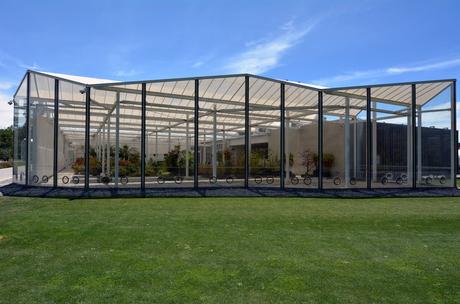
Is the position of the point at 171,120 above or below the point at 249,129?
above

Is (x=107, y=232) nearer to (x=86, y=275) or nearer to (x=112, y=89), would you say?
(x=86, y=275)

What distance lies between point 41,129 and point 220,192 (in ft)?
31.3

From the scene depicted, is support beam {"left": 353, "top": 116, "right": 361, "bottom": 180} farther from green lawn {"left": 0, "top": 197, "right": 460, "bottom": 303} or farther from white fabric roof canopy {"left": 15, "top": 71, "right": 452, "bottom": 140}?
green lawn {"left": 0, "top": 197, "right": 460, "bottom": 303}

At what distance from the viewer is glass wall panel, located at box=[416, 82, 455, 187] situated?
20.6 metres

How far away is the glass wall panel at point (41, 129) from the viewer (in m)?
19.8

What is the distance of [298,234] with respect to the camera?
8.41m

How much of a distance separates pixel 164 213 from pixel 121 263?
5.25 metres

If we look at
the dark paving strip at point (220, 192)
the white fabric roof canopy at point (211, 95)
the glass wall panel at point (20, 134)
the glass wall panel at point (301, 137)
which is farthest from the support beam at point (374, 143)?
the glass wall panel at point (20, 134)

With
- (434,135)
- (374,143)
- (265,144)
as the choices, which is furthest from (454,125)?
(265,144)

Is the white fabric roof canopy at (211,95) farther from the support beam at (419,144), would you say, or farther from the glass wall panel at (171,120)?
the support beam at (419,144)

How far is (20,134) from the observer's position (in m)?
21.9

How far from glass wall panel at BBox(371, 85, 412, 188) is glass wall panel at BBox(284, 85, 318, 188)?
3268 millimetres

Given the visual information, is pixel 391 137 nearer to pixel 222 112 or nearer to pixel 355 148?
pixel 355 148

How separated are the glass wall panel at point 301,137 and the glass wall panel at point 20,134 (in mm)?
13120
